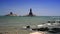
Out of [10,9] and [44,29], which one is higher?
[10,9]

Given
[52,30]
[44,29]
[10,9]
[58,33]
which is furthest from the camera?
[10,9]

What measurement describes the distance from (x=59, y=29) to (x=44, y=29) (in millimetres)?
670

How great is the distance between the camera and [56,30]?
5.18m

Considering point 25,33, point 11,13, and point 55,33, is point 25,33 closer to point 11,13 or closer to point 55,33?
point 55,33

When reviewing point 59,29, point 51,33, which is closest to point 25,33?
point 51,33

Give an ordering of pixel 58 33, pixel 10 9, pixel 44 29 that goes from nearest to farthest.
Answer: pixel 58 33 < pixel 44 29 < pixel 10 9

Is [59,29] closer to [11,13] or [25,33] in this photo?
[25,33]

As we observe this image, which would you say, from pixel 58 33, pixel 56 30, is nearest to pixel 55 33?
pixel 58 33

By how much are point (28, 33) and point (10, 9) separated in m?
3.65

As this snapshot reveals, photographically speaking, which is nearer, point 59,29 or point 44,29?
point 59,29

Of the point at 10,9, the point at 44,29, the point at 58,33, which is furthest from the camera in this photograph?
the point at 10,9

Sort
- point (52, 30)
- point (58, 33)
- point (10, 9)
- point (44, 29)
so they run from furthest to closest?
point (10, 9), point (44, 29), point (52, 30), point (58, 33)

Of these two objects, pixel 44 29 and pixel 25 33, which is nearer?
pixel 25 33

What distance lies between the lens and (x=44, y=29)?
18.4 feet
